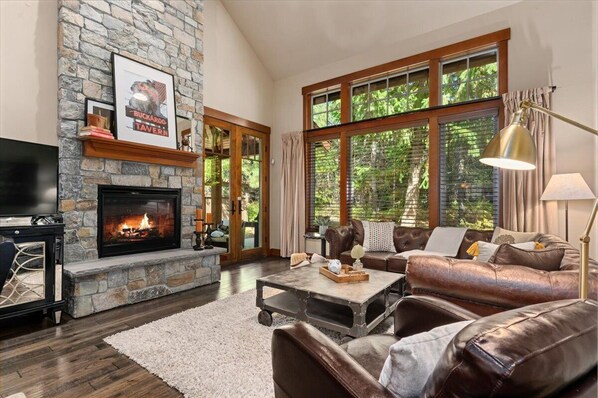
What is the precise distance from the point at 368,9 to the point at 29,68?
430cm

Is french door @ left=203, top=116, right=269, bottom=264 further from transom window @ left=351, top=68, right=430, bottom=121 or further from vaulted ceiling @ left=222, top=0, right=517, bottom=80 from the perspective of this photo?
transom window @ left=351, top=68, right=430, bottom=121

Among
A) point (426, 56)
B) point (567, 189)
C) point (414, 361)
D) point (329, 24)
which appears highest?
point (329, 24)

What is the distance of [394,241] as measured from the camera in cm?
436

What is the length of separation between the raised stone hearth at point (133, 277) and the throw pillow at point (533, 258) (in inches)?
127

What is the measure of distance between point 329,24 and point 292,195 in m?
2.96

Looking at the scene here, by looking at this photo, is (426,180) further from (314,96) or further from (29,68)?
(29,68)

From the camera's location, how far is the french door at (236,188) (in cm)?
524

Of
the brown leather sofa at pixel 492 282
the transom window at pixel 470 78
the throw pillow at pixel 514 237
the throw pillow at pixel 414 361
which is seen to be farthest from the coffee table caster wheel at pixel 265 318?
the transom window at pixel 470 78

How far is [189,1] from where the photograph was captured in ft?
14.4

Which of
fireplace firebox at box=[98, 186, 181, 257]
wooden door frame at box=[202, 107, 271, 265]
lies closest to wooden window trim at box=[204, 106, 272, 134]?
wooden door frame at box=[202, 107, 271, 265]

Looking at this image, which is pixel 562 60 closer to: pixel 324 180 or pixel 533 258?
pixel 533 258

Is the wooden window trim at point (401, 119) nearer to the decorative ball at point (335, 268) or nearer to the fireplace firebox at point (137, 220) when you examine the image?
the fireplace firebox at point (137, 220)

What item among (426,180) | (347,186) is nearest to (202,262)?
(347,186)

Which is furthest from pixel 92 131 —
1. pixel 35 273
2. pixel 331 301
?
pixel 331 301
